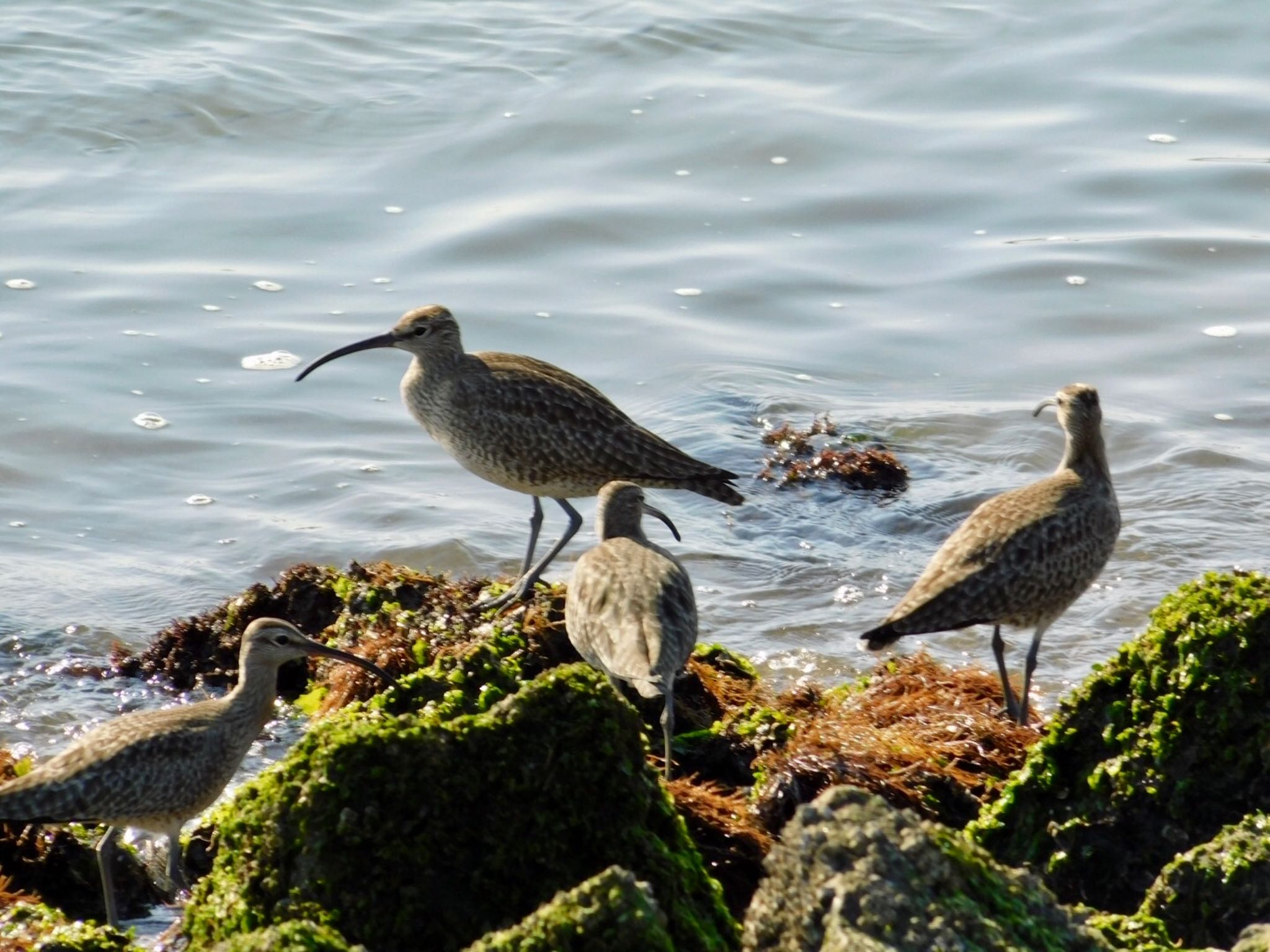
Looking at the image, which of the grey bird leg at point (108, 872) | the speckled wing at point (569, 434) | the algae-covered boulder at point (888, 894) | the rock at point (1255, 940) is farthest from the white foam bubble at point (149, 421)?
the rock at point (1255, 940)

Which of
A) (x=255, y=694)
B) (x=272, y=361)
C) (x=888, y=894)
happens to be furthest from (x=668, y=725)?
(x=272, y=361)

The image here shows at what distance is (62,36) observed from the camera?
1869 centimetres

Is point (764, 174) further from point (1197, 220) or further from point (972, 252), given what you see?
point (1197, 220)

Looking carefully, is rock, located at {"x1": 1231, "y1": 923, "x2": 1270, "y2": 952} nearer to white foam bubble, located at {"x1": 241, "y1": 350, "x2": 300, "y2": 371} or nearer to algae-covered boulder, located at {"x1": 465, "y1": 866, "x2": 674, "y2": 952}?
algae-covered boulder, located at {"x1": 465, "y1": 866, "x2": 674, "y2": 952}

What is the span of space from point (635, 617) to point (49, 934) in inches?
101

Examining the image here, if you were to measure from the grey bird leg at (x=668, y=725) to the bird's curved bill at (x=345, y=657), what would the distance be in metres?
1.07

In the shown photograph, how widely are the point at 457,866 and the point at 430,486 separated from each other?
7.30m

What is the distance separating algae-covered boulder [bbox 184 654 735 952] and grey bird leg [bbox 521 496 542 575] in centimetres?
432

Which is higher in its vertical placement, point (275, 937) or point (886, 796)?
point (275, 937)

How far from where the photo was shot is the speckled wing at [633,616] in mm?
6430

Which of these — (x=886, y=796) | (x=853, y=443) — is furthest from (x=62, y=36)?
(x=886, y=796)

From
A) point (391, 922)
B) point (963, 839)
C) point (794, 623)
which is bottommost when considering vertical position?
point (794, 623)

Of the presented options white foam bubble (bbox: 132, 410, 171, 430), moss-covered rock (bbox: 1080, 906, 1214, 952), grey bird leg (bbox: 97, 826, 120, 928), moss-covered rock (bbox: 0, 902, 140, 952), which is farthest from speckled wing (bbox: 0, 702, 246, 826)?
white foam bubble (bbox: 132, 410, 171, 430)

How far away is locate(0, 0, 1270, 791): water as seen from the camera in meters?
10.4
